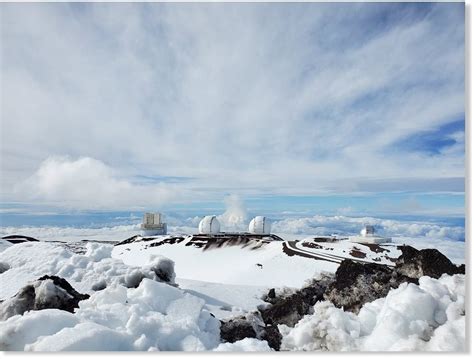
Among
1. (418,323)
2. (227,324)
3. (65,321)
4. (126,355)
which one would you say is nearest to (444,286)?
(418,323)

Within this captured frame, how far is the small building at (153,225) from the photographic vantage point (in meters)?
48.6

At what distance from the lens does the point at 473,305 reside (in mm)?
6605

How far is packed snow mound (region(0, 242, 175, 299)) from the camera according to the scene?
1071 cm

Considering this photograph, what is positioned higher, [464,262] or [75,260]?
[464,262]

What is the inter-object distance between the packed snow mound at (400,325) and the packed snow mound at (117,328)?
6.59 ft

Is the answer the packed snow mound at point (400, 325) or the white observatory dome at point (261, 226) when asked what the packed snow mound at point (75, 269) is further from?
the white observatory dome at point (261, 226)

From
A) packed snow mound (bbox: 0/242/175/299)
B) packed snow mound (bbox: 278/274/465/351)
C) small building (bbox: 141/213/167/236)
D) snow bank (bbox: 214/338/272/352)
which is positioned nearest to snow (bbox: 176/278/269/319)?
packed snow mound (bbox: 0/242/175/299)

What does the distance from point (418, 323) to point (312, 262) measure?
17575 millimetres

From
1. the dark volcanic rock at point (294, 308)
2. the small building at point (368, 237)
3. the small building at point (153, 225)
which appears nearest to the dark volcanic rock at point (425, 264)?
the dark volcanic rock at point (294, 308)

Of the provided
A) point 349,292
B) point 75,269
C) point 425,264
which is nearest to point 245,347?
point 349,292

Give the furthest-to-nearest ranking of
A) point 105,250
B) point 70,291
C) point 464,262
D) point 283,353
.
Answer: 1. point 105,250
2. point 70,291
3. point 464,262
4. point 283,353

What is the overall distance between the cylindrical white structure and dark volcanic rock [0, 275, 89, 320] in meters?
35.1

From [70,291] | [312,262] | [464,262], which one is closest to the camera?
[464,262]

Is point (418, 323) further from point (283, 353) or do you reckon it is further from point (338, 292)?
point (338, 292)
